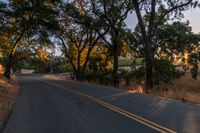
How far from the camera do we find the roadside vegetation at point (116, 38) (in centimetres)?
2802

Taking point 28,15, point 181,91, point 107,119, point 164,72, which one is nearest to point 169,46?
point 164,72

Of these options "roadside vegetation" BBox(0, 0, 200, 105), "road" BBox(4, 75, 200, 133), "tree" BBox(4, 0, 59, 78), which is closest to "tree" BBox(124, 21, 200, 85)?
"roadside vegetation" BBox(0, 0, 200, 105)

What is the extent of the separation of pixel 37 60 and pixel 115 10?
89.8 ft

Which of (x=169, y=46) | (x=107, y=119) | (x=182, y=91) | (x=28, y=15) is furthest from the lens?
(x=28, y=15)

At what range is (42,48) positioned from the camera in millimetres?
53562

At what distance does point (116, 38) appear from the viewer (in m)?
33.1

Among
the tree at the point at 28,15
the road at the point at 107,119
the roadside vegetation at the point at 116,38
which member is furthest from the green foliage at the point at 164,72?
the tree at the point at 28,15

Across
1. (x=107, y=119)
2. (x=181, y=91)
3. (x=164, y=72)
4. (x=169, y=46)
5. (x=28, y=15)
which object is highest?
(x=28, y=15)

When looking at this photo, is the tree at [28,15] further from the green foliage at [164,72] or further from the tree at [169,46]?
the green foliage at [164,72]

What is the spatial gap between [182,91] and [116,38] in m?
11.9

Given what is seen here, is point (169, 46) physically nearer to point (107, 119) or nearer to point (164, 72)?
point (164, 72)

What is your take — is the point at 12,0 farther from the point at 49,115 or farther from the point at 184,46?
the point at 49,115

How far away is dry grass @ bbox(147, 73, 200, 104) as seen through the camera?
1862 cm

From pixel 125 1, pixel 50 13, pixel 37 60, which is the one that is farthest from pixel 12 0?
pixel 37 60
